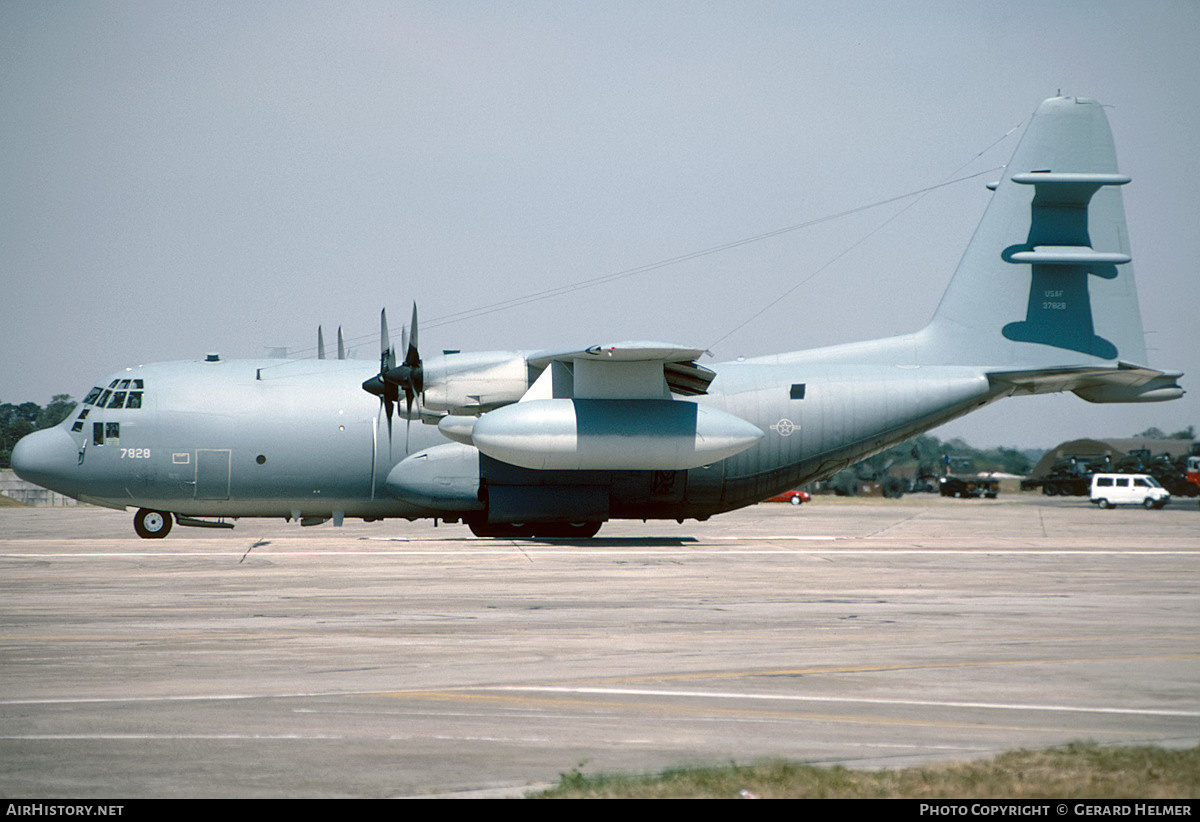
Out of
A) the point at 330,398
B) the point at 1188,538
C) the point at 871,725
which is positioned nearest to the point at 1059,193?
the point at 1188,538

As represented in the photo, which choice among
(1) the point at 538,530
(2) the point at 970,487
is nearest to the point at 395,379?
(1) the point at 538,530

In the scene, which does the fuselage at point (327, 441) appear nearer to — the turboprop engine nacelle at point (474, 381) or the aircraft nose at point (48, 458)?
the aircraft nose at point (48, 458)

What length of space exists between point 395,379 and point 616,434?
507 cm

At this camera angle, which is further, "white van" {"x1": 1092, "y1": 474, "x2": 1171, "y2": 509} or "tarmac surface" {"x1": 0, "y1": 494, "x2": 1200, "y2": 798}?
"white van" {"x1": 1092, "y1": 474, "x2": 1171, "y2": 509}

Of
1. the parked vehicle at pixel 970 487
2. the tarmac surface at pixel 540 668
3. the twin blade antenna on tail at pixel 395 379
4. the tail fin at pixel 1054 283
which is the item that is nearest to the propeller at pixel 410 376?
the twin blade antenna on tail at pixel 395 379

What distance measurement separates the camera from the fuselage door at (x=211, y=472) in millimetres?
24828

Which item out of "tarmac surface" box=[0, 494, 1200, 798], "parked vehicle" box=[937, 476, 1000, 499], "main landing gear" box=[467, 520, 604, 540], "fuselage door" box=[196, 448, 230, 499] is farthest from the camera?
"parked vehicle" box=[937, 476, 1000, 499]

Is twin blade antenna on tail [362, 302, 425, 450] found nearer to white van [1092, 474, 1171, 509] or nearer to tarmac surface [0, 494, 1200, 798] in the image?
tarmac surface [0, 494, 1200, 798]

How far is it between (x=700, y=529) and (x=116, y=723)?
28522 millimetres

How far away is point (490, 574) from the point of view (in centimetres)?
1769

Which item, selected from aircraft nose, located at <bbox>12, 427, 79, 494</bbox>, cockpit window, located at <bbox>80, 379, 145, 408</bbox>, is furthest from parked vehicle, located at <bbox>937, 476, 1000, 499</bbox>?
aircraft nose, located at <bbox>12, 427, 79, 494</bbox>

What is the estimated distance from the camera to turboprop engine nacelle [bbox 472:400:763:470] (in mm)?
23266

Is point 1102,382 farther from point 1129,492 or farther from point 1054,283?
point 1129,492

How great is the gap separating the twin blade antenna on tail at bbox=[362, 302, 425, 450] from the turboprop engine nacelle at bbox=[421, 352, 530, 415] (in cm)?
26
